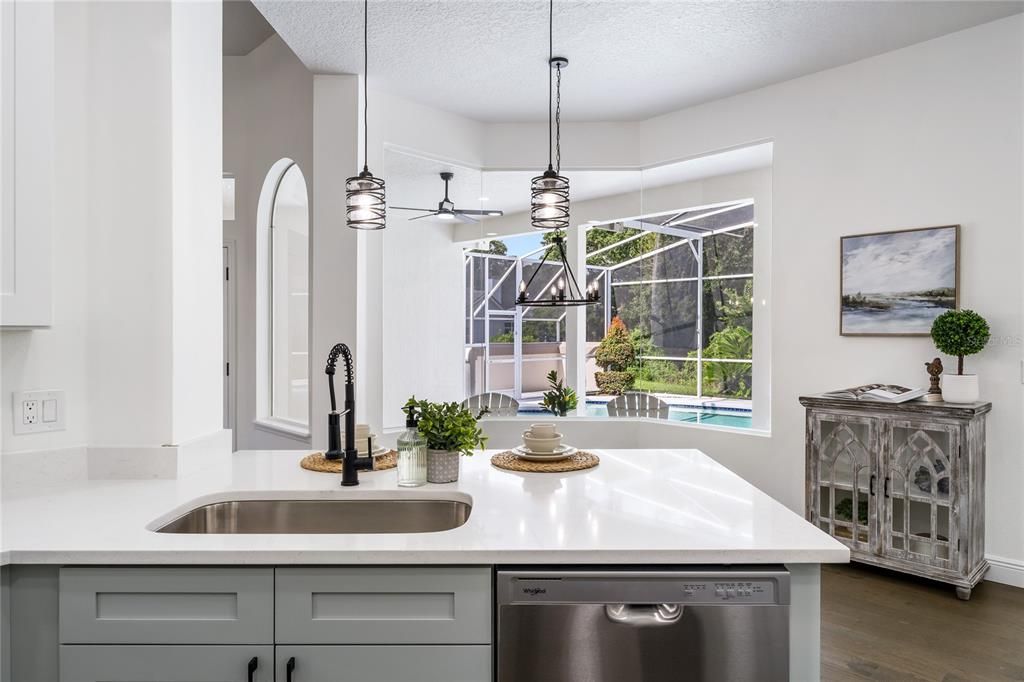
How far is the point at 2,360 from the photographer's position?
1.65 m

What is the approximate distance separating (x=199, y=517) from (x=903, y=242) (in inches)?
145

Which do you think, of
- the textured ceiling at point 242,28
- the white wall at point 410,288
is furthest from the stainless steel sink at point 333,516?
the textured ceiling at point 242,28

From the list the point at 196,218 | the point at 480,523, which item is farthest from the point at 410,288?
the point at 480,523

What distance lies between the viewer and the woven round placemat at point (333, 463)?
6.39 ft

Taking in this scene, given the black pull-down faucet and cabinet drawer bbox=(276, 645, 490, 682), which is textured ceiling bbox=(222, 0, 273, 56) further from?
cabinet drawer bbox=(276, 645, 490, 682)

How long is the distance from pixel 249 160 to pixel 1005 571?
531 cm

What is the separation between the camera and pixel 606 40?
10.7ft

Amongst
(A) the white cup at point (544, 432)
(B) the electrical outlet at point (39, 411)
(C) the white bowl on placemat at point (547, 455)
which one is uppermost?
(B) the electrical outlet at point (39, 411)

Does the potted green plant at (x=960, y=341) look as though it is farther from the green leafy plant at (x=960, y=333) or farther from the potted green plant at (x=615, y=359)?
the potted green plant at (x=615, y=359)

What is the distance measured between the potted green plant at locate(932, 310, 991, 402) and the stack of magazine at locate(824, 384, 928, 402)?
15cm

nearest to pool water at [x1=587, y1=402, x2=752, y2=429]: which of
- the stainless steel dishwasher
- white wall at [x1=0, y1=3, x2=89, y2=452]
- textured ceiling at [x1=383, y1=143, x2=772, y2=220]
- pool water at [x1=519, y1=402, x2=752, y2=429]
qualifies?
pool water at [x1=519, y1=402, x2=752, y2=429]

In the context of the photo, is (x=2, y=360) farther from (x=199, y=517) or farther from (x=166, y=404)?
(x=199, y=517)

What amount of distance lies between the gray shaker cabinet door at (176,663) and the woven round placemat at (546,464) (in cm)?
92

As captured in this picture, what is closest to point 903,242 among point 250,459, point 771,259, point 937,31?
point 771,259
